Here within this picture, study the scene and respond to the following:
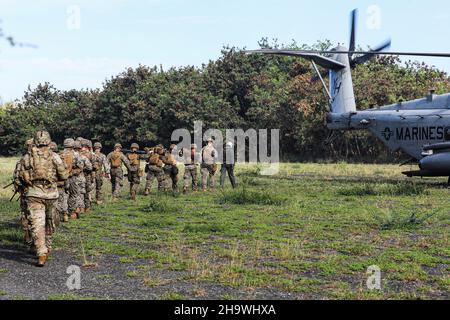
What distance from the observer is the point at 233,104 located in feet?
164

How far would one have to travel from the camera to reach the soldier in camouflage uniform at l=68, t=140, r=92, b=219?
12148 mm

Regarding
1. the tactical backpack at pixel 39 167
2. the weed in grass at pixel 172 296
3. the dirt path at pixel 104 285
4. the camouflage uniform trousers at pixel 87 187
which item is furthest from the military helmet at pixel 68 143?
the weed in grass at pixel 172 296

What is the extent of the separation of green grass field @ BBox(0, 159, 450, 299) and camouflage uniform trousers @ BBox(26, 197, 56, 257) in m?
0.61

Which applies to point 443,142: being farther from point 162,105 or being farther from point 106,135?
point 106,135

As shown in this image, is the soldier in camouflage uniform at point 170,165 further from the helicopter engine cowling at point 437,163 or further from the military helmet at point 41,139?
the military helmet at point 41,139

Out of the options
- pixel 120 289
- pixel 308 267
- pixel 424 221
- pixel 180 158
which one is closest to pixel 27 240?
pixel 120 289

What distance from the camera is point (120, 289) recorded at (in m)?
6.53

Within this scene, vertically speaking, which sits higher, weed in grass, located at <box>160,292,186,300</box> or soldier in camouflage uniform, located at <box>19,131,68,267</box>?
soldier in camouflage uniform, located at <box>19,131,68,267</box>

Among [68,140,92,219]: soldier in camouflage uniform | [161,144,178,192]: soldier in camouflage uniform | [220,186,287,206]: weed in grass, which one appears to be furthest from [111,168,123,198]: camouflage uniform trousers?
[68,140,92,219]: soldier in camouflage uniform

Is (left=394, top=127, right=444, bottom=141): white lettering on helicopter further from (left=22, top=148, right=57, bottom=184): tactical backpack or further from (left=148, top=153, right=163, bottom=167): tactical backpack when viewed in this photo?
(left=22, top=148, right=57, bottom=184): tactical backpack

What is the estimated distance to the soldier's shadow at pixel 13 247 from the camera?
836 cm

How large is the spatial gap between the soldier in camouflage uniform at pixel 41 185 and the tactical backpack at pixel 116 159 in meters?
7.13

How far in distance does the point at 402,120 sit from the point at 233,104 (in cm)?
3044
